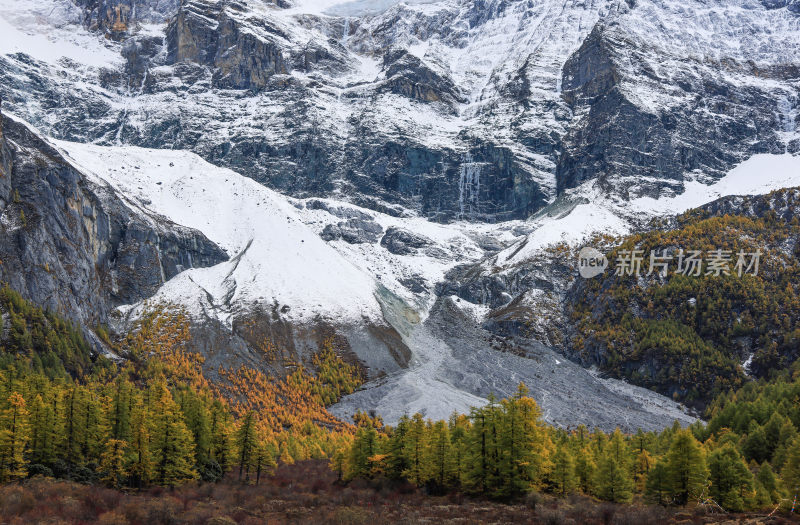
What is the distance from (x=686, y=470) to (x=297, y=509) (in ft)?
106

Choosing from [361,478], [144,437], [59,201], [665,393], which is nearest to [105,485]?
[144,437]

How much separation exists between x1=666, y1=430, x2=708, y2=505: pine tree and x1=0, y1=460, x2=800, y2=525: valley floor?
6863 millimetres

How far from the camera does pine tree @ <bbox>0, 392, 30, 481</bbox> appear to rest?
177 feet

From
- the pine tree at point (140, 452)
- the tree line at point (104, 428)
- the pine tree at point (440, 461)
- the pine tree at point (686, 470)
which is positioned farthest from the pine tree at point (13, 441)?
the pine tree at point (686, 470)

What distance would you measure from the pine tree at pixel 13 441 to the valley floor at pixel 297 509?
2.20 metres

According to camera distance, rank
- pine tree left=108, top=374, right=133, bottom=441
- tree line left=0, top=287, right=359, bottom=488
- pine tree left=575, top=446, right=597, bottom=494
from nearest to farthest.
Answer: pine tree left=575, top=446, right=597, bottom=494 < tree line left=0, top=287, right=359, bottom=488 < pine tree left=108, top=374, right=133, bottom=441

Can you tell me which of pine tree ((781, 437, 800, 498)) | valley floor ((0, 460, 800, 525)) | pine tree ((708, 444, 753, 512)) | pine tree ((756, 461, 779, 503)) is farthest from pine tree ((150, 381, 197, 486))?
pine tree ((781, 437, 800, 498))

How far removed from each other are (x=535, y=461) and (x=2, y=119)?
623ft

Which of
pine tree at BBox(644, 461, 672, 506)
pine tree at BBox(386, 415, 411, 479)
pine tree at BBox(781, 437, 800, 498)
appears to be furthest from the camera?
pine tree at BBox(386, 415, 411, 479)

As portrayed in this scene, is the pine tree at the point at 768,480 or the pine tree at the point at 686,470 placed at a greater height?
the pine tree at the point at 686,470

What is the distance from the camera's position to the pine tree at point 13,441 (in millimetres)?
54000

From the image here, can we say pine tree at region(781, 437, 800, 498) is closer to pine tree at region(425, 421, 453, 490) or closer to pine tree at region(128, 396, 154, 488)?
pine tree at region(425, 421, 453, 490)

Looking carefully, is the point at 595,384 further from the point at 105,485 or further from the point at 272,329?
the point at 105,485

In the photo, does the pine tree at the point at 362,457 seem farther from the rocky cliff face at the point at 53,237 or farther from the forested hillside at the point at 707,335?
the forested hillside at the point at 707,335
